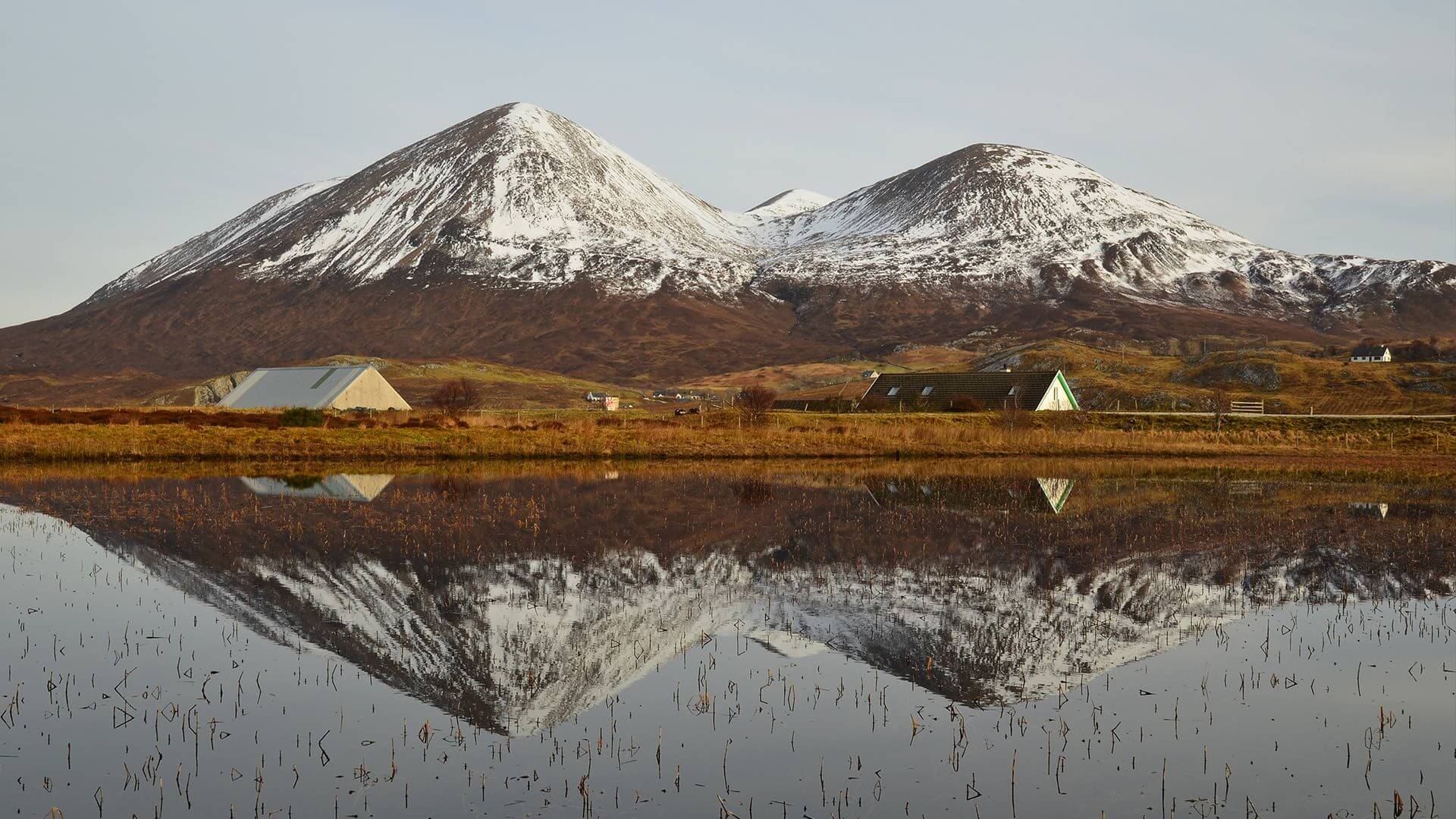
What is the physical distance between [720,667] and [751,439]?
43.9 metres

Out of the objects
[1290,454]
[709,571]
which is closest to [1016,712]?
[709,571]

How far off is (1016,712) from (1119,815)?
9.38 ft

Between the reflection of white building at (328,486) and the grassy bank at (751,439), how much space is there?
33.7 ft

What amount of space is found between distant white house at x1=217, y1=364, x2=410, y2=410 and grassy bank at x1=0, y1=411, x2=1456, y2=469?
631 inches

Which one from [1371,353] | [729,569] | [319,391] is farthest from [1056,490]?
[1371,353]

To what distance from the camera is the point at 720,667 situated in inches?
579

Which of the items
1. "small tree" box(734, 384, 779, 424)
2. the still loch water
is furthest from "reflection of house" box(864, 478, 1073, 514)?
"small tree" box(734, 384, 779, 424)

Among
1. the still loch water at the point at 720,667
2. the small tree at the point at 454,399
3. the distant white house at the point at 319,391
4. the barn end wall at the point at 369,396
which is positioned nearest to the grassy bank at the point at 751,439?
the small tree at the point at 454,399

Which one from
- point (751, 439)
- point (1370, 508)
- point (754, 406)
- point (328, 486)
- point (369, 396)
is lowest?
point (1370, 508)

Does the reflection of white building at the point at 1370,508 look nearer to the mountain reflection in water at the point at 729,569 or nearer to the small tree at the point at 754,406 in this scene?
the mountain reflection in water at the point at 729,569

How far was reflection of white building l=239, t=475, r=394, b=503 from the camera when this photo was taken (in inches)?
1358

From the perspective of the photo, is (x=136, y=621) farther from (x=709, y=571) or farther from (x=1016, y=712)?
(x=1016, y=712)

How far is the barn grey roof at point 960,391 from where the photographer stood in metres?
83.6

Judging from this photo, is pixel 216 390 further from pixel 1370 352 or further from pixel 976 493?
pixel 1370 352
